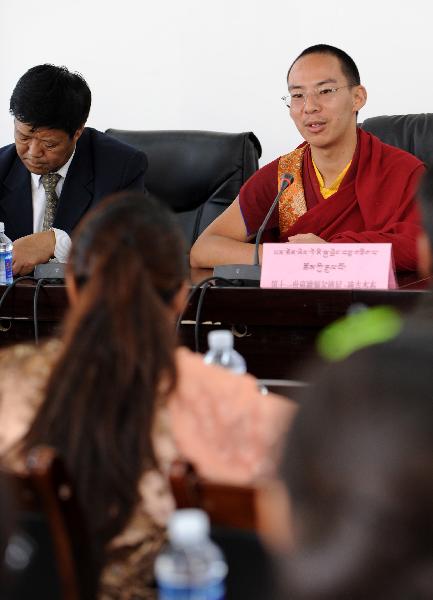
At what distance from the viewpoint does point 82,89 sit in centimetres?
277

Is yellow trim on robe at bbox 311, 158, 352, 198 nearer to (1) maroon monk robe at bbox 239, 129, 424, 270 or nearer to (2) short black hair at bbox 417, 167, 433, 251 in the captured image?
(1) maroon monk robe at bbox 239, 129, 424, 270

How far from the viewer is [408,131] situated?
3.12m

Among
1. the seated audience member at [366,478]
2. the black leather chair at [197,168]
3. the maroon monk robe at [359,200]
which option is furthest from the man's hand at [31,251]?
the seated audience member at [366,478]

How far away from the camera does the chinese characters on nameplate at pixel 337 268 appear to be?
6.16 ft

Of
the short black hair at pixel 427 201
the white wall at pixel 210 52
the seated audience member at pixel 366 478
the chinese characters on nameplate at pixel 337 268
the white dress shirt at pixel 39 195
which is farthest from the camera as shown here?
the white wall at pixel 210 52

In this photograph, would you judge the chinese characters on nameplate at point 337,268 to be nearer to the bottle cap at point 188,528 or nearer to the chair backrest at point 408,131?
the bottle cap at point 188,528

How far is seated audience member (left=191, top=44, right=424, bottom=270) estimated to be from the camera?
2646 millimetres

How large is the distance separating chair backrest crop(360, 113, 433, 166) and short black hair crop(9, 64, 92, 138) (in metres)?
0.95

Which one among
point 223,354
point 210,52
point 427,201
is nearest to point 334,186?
point 210,52

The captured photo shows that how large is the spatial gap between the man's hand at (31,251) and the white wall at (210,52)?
140 centimetres

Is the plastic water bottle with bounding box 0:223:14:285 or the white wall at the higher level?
the white wall

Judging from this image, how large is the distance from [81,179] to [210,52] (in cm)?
115

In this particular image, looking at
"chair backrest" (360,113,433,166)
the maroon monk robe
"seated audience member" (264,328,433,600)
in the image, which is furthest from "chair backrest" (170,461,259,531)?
"chair backrest" (360,113,433,166)

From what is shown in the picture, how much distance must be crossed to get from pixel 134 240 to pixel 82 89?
1894 millimetres
